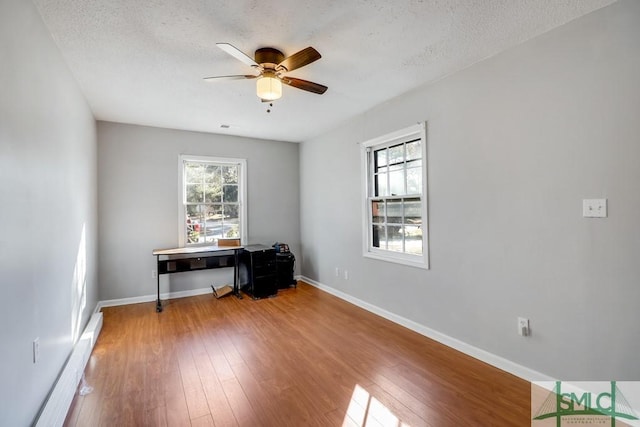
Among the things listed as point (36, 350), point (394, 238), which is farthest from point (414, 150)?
point (36, 350)

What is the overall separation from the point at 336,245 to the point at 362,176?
1.19 m

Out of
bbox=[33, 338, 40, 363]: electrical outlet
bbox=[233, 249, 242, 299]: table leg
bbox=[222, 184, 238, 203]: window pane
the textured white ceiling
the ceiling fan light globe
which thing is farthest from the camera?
bbox=[222, 184, 238, 203]: window pane

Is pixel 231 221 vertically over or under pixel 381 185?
under

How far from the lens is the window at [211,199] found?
469 cm

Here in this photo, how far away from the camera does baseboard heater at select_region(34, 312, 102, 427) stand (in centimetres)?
169

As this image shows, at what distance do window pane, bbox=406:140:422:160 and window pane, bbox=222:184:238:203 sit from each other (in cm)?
299

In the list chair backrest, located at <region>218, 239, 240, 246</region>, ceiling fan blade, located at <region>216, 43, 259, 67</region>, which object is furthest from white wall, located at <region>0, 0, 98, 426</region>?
chair backrest, located at <region>218, 239, 240, 246</region>

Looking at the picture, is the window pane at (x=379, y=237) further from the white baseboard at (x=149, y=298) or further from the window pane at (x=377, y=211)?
the white baseboard at (x=149, y=298)

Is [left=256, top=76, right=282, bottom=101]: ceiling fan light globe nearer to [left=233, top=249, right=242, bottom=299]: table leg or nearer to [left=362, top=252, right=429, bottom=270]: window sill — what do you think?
[left=362, top=252, right=429, bottom=270]: window sill

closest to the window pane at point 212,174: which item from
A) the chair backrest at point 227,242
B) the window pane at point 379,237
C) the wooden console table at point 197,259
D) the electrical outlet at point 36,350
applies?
the chair backrest at point 227,242

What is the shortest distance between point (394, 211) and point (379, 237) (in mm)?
452

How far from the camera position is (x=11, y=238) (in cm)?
146

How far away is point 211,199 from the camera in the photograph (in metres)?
4.89

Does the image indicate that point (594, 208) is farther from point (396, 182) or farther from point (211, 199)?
point (211, 199)
